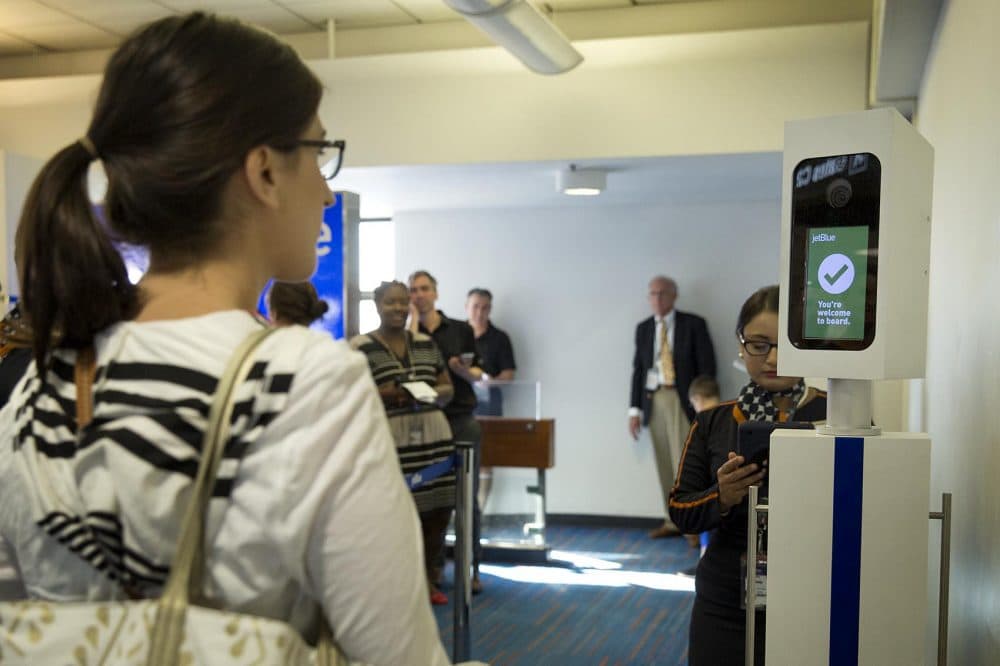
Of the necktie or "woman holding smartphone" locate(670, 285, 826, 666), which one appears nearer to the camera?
"woman holding smartphone" locate(670, 285, 826, 666)

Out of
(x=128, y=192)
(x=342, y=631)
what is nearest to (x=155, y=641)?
(x=342, y=631)

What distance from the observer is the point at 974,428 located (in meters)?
2.24

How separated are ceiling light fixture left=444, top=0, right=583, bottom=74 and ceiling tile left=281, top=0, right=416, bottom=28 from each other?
1.11m

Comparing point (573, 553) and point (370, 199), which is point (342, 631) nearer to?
point (573, 553)

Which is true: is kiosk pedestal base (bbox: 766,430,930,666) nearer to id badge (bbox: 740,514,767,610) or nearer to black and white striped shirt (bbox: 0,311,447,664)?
id badge (bbox: 740,514,767,610)

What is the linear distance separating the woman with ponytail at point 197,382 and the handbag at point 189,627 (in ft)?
0.04

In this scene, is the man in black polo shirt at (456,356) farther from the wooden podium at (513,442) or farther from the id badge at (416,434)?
the id badge at (416,434)

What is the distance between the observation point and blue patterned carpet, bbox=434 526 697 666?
15.2 feet

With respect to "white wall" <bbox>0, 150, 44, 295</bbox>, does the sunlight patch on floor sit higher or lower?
lower

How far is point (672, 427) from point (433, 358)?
3.15 m

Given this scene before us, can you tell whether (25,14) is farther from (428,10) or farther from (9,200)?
(428,10)

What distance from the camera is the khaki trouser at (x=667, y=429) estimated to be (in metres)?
7.74

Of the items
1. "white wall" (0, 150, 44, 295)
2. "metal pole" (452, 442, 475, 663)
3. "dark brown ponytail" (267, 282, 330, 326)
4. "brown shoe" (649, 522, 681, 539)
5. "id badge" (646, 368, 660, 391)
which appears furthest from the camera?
"id badge" (646, 368, 660, 391)

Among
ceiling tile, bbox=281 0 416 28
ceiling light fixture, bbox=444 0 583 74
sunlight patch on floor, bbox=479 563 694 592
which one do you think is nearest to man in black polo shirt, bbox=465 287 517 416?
sunlight patch on floor, bbox=479 563 694 592
